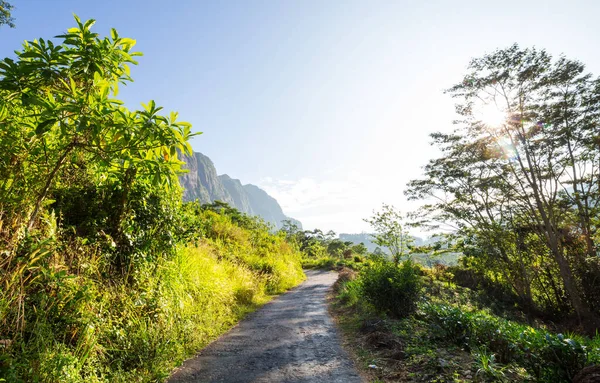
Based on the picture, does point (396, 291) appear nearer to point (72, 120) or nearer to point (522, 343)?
point (522, 343)

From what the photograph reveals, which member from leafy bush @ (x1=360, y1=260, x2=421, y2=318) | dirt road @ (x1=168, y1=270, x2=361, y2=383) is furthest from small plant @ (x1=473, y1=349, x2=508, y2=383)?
leafy bush @ (x1=360, y1=260, x2=421, y2=318)

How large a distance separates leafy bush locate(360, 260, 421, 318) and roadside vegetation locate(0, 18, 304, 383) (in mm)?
4697

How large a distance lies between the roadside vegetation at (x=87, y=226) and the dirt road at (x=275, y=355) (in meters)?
0.48

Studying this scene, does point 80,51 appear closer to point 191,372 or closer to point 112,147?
point 112,147

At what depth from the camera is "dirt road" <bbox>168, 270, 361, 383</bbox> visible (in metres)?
4.45

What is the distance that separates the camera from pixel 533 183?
12266 mm

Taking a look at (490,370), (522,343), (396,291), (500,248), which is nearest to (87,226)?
(490,370)

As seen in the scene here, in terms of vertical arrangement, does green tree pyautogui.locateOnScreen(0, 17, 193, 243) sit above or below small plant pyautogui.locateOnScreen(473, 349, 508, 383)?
above

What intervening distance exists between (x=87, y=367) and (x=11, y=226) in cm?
194

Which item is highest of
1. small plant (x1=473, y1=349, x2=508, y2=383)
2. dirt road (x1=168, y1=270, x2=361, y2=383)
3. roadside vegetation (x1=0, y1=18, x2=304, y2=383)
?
roadside vegetation (x1=0, y1=18, x2=304, y2=383)

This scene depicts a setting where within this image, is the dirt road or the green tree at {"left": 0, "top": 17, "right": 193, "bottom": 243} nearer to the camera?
the green tree at {"left": 0, "top": 17, "right": 193, "bottom": 243}

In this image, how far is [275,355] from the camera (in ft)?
17.7

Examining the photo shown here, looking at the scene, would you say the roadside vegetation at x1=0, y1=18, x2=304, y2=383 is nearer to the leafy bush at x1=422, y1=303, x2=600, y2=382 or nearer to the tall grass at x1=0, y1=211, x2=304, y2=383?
the tall grass at x1=0, y1=211, x2=304, y2=383

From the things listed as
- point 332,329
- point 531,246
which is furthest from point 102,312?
point 531,246
